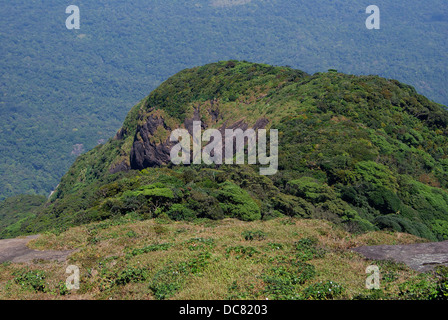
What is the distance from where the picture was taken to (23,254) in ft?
53.8

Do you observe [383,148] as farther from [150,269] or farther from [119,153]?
[119,153]

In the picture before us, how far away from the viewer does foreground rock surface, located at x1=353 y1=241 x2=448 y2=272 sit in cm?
1336

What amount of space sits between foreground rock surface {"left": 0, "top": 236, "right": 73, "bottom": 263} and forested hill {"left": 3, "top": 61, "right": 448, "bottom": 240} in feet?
11.4

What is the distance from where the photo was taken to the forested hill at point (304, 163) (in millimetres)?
22297

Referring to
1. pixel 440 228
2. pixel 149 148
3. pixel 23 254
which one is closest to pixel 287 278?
pixel 23 254

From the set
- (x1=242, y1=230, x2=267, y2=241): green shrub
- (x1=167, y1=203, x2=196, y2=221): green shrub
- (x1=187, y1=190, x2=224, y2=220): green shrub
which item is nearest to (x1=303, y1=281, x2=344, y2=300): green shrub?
(x1=242, y1=230, x2=267, y2=241): green shrub

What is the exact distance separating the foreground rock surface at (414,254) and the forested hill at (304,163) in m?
5.06

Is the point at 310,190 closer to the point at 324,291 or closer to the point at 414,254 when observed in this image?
the point at 414,254

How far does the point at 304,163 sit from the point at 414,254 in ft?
60.4

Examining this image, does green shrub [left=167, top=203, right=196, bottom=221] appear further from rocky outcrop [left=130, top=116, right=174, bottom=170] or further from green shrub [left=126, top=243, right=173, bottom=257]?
rocky outcrop [left=130, top=116, right=174, bottom=170]
